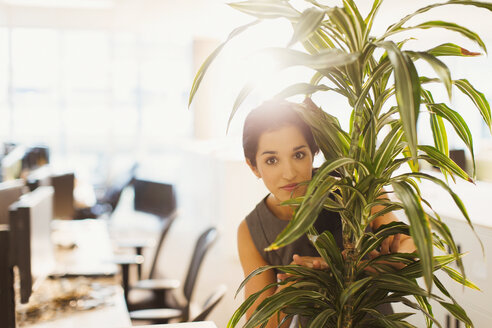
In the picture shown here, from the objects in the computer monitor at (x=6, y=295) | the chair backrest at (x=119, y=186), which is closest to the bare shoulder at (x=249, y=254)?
the computer monitor at (x=6, y=295)

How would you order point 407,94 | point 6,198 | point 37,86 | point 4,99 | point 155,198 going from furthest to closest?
point 37,86, point 4,99, point 155,198, point 6,198, point 407,94

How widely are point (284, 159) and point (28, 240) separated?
135 centimetres

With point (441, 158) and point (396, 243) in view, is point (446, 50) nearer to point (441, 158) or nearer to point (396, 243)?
point (441, 158)

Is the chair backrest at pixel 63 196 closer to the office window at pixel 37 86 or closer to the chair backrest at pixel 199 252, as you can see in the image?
the chair backrest at pixel 199 252

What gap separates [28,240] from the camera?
217 centimetres

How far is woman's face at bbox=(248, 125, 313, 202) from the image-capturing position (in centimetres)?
133

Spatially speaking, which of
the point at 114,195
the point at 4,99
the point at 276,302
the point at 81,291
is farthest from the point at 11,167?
the point at 4,99

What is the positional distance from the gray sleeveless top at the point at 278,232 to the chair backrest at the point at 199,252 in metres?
1.21

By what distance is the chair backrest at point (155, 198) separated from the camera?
4.29 meters

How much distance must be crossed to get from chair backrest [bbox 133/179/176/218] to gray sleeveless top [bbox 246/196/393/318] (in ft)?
9.02

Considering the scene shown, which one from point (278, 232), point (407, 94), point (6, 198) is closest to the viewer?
point (407, 94)

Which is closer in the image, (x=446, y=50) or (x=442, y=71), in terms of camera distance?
(x=442, y=71)

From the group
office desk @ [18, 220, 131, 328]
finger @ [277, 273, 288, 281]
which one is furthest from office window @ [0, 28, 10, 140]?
finger @ [277, 273, 288, 281]

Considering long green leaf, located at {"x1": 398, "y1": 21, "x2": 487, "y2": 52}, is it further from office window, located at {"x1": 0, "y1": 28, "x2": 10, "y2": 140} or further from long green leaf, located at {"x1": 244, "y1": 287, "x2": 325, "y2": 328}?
office window, located at {"x1": 0, "y1": 28, "x2": 10, "y2": 140}
